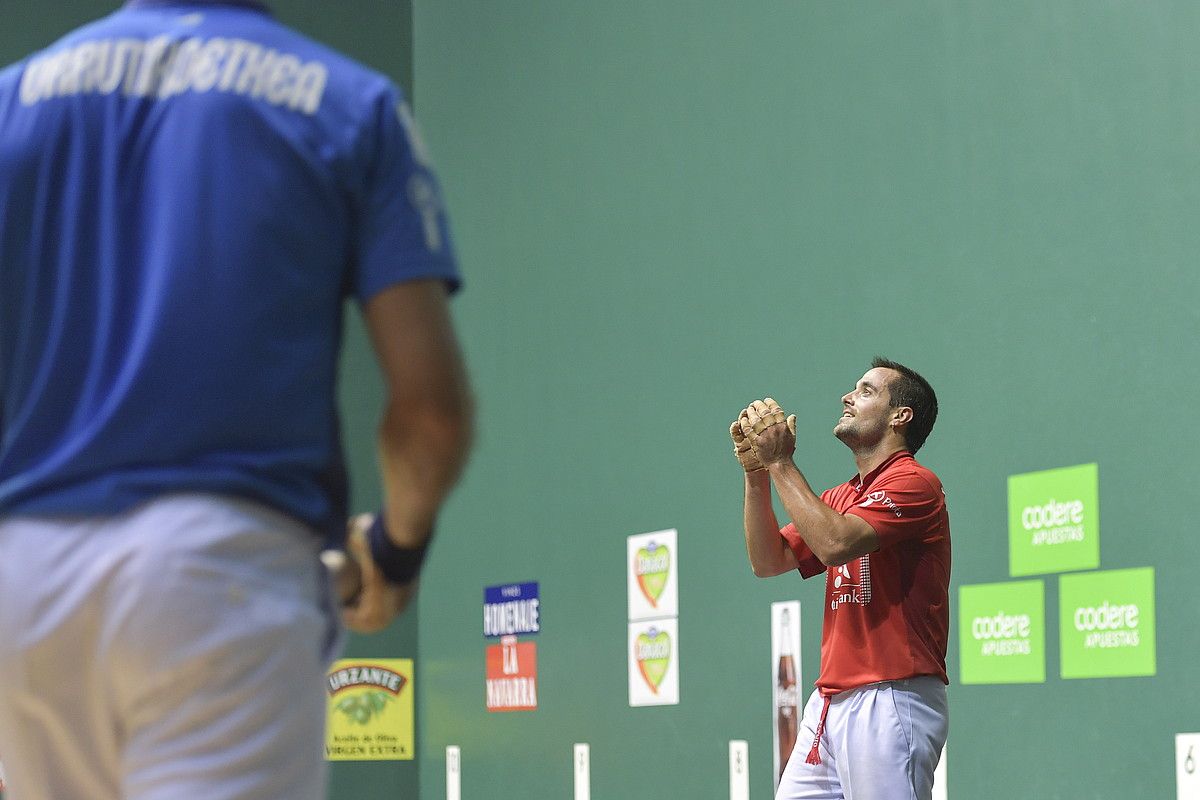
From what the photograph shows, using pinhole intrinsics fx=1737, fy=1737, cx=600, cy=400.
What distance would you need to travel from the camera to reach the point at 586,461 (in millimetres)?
6051

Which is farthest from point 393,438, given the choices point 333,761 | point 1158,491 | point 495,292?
point 333,761

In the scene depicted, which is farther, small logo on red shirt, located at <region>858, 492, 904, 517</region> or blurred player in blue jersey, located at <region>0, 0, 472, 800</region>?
small logo on red shirt, located at <region>858, 492, 904, 517</region>

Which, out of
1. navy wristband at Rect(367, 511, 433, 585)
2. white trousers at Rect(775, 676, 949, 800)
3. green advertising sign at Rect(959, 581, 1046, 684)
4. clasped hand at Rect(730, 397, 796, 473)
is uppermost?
clasped hand at Rect(730, 397, 796, 473)

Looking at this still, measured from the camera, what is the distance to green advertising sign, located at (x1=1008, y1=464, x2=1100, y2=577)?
3908 millimetres

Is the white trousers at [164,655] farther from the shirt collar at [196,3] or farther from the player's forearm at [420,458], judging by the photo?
the shirt collar at [196,3]

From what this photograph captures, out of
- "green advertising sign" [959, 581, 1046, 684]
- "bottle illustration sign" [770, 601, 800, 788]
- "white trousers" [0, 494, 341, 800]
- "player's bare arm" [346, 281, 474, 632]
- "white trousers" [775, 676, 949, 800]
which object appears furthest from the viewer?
"bottle illustration sign" [770, 601, 800, 788]

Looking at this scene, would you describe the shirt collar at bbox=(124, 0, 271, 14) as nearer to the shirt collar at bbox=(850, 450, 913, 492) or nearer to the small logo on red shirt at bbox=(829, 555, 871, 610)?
the small logo on red shirt at bbox=(829, 555, 871, 610)

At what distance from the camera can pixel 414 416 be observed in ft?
4.07

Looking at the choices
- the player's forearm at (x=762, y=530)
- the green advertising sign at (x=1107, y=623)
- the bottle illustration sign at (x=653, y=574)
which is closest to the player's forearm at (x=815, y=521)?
the player's forearm at (x=762, y=530)

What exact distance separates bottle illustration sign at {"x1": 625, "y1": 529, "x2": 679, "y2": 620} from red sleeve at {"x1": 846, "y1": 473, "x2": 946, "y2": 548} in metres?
2.09

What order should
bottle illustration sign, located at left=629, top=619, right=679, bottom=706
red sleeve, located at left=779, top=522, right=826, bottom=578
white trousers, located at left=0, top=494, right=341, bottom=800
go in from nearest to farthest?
white trousers, located at left=0, top=494, right=341, bottom=800, red sleeve, located at left=779, top=522, right=826, bottom=578, bottle illustration sign, located at left=629, top=619, right=679, bottom=706

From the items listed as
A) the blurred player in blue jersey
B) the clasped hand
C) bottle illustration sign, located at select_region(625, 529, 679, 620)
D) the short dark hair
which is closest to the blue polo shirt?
the blurred player in blue jersey

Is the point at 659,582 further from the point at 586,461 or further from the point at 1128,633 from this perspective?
the point at 1128,633

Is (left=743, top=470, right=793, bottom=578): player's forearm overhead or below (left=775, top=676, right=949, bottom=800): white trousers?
overhead
